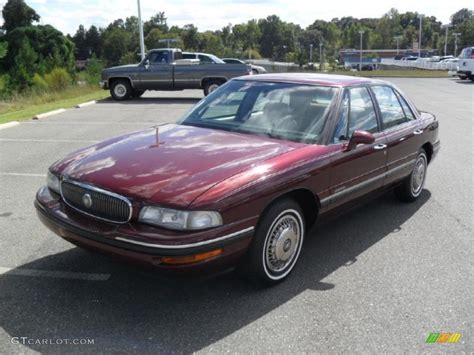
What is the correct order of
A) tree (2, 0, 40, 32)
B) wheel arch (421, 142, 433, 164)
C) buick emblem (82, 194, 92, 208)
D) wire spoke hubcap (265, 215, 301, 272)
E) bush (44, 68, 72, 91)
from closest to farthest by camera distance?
buick emblem (82, 194, 92, 208)
wire spoke hubcap (265, 215, 301, 272)
wheel arch (421, 142, 433, 164)
bush (44, 68, 72, 91)
tree (2, 0, 40, 32)

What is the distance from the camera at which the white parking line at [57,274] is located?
3857 millimetres

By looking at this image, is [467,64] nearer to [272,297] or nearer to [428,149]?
[428,149]

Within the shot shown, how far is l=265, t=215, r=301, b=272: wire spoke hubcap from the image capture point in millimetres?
3676

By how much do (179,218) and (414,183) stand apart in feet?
12.3

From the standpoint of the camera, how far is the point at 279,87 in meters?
4.78

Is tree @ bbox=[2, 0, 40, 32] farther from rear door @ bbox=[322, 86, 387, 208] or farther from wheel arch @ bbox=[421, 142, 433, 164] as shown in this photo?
rear door @ bbox=[322, 86, 387, 208]

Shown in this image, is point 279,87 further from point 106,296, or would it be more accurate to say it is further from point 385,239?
point 106,296

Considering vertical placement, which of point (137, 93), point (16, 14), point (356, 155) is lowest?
point (137, 93)

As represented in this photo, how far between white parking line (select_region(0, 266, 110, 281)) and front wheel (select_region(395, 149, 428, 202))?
3607mm

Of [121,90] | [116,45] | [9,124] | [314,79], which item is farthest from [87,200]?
[116,45]

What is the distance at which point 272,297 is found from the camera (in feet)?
11.9

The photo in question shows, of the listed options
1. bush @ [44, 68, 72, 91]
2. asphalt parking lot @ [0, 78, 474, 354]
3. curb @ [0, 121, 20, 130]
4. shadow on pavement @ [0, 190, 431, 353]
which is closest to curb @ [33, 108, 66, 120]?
curb @ [0, 121, 20, 130]

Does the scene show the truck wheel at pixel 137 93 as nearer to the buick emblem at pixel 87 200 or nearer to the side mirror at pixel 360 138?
the side mirror at pixel 360 138

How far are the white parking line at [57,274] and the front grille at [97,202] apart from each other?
634 millimetres
